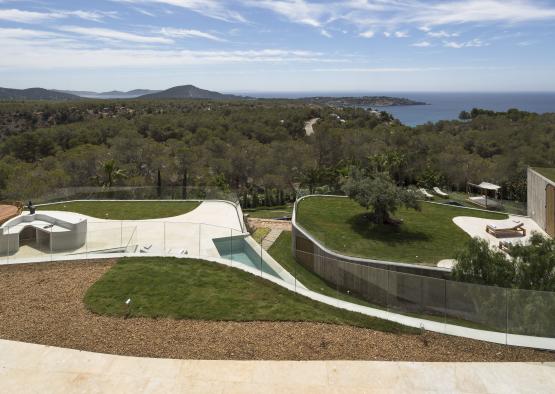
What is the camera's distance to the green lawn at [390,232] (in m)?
20.2

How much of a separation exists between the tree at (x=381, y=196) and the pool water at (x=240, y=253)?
766 centimetres

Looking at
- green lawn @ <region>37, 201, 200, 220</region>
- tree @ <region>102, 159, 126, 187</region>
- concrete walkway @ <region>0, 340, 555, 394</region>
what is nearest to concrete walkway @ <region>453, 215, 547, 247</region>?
concrete walkway @ <region>0, 340, 555, 394</region>

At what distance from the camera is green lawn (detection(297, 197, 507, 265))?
66.1 feet

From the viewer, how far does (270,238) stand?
90.4 ft

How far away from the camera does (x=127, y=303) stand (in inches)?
495

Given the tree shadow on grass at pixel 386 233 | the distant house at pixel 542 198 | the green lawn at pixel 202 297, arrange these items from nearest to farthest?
the green lawn at pixel 202 297 < the tree shadow on grass at pixel 386 233 < the distant house at pixel 542 198

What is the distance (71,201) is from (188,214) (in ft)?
28.4

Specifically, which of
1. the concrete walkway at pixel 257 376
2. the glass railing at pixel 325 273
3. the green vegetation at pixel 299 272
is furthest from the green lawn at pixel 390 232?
the concrete walkway at pixel 257 376

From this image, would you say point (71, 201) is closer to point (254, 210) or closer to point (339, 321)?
point (254, 210)

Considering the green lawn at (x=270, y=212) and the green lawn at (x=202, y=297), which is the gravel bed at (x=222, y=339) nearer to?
the green lawn at (x=202, y=297)

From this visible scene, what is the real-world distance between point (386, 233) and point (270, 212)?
19.8m

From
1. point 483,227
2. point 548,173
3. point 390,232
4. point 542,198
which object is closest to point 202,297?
point 390,232

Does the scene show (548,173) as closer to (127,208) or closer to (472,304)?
(472,304)

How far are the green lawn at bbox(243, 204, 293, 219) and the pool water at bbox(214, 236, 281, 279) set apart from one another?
18.8m
